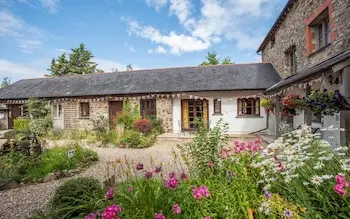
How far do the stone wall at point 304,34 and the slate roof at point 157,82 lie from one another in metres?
1.57

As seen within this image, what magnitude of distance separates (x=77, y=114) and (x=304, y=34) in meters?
14.2

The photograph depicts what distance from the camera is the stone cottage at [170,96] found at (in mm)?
12977

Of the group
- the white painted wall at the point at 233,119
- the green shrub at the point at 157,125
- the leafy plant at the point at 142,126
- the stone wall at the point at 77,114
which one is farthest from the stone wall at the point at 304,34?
the stone wall at the point at 77,114

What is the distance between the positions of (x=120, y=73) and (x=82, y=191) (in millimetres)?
15001

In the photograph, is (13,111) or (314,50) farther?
(13,111)

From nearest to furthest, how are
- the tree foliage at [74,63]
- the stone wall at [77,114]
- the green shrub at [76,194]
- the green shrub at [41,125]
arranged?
the green shrub at [76,194] < the green shrub at [41,125] < the stone wall at [77,114] < the tree foliage at [74,63]

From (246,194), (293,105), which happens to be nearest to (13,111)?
(293,105)

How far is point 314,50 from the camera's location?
8.15 m

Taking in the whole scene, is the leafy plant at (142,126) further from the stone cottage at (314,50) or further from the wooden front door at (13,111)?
the wooden front door at (13,111)

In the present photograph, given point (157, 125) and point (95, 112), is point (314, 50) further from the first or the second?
point (95, 112)

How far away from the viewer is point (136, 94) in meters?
14.0

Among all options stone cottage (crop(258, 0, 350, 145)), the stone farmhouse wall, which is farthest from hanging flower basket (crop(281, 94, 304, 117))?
the stone farmhouse wall

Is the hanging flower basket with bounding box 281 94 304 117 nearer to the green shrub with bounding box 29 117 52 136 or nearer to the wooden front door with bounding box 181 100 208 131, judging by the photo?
the wooden front door with bounding box 181 100 208 131

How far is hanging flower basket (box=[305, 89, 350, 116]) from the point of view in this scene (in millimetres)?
4285
